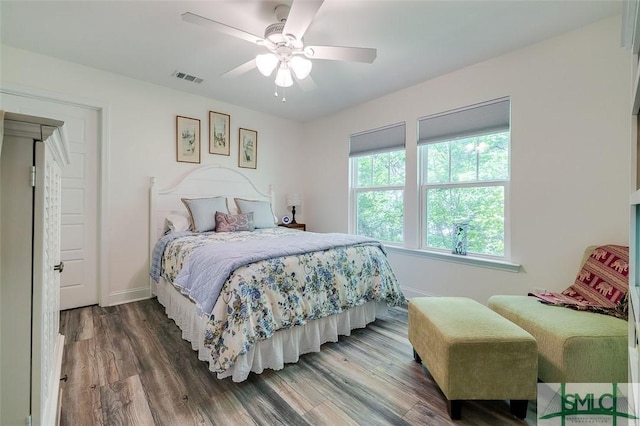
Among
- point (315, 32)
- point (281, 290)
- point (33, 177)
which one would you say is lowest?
point (281, 290)

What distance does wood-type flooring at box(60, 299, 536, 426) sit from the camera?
1.43 meters

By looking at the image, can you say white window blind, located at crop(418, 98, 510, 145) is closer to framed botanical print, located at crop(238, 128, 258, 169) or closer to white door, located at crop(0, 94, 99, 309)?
framed botanical print, located at crop(238, 128, 258, 169)

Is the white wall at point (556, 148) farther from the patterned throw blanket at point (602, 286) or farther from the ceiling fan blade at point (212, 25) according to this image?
the ceiling fan blade at point (212, 25)

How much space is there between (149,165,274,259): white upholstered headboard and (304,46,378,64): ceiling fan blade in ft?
7.32

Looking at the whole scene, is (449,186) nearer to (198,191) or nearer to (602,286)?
(602,286)

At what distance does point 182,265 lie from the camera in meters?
2.29

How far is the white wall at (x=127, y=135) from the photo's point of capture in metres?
2.63

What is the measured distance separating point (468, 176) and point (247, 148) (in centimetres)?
292

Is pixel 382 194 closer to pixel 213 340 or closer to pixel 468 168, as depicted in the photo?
pixel 468 168

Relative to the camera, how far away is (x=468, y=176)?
111 inches

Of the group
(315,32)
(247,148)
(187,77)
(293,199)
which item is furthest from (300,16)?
(293,199)

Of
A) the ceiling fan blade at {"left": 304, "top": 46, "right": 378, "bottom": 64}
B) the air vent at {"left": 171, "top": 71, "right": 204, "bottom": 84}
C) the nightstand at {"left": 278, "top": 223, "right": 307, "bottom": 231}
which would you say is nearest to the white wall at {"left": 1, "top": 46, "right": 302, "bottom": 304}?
the air vent at {"left": 171, "top": 71, "right": 204, "bottom": 84}

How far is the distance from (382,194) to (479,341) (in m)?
2.42

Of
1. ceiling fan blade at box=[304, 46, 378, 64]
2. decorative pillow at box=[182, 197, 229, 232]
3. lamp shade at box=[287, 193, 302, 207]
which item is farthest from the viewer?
lamp shade at box=[287, 193, 302, 207]
